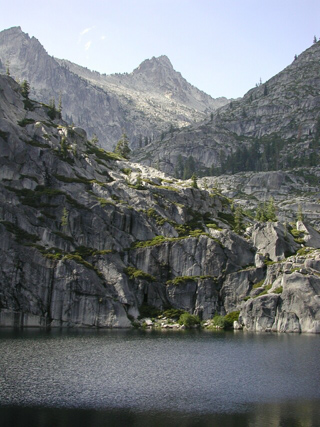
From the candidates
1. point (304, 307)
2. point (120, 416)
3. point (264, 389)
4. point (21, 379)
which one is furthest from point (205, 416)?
point (304, 307)

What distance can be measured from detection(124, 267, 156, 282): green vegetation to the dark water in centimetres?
3890

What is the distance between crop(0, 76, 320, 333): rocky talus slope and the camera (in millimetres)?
125062

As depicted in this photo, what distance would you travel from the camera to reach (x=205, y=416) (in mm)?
46750

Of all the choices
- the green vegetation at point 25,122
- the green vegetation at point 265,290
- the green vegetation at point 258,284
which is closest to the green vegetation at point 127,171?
the green vegetation at point 25,122

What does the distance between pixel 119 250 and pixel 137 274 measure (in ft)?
36.2

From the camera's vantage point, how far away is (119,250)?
14462cm

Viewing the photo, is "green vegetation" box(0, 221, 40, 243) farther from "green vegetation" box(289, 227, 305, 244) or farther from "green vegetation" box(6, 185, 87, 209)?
"green vegetation" box(289, 227, 305, 244)

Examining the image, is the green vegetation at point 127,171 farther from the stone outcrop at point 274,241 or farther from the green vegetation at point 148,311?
the green vegetation at point 148,311

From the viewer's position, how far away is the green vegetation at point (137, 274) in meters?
137

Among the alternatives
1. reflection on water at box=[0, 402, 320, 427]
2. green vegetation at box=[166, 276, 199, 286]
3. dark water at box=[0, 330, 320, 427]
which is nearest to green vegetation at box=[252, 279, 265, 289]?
green vegetation at box=[166, 276, 199, 286]

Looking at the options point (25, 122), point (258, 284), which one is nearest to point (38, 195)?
point (25, 122)

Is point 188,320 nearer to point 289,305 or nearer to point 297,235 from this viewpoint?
point 289,305

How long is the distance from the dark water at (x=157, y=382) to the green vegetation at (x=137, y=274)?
128 feet

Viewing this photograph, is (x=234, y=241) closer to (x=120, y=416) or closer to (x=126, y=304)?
(x=126, y=304)
